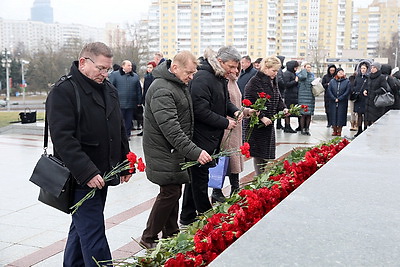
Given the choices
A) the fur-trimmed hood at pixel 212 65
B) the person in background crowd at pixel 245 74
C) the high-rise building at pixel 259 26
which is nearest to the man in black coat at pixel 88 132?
the fur-trimmed hood at pixel 212 65

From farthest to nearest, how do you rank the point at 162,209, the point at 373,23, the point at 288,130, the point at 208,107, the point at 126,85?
1. the point at 373,23
2. the point at 288,130
3. the point at 126,85
4. the point at 208,107
5. the point at 162,209

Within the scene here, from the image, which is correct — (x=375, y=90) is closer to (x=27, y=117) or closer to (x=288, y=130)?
(x=288, y=130)

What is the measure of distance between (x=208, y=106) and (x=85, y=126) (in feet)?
5.09

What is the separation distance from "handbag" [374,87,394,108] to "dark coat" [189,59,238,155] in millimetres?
6193

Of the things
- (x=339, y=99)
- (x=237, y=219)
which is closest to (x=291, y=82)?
(x=339, y=99)

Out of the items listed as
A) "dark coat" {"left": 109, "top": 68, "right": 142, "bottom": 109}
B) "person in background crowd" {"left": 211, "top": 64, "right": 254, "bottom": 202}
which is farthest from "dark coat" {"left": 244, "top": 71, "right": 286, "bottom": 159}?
"dark coat" {"left": 109, "top": 68, "right": 142, "bottom": 109}

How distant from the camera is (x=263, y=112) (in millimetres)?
5590

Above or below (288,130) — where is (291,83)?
above

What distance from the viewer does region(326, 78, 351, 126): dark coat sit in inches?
432

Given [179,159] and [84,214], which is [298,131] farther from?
[84,214]

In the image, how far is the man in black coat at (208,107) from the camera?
427 cm

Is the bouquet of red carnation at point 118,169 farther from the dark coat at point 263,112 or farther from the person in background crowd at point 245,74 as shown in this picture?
the person in background crowd at point 245,74

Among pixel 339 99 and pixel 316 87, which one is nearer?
pixel 339 99

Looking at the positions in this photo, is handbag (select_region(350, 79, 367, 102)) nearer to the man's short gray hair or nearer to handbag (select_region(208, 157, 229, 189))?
handbag (select_region(208, 157, 229, 189))
